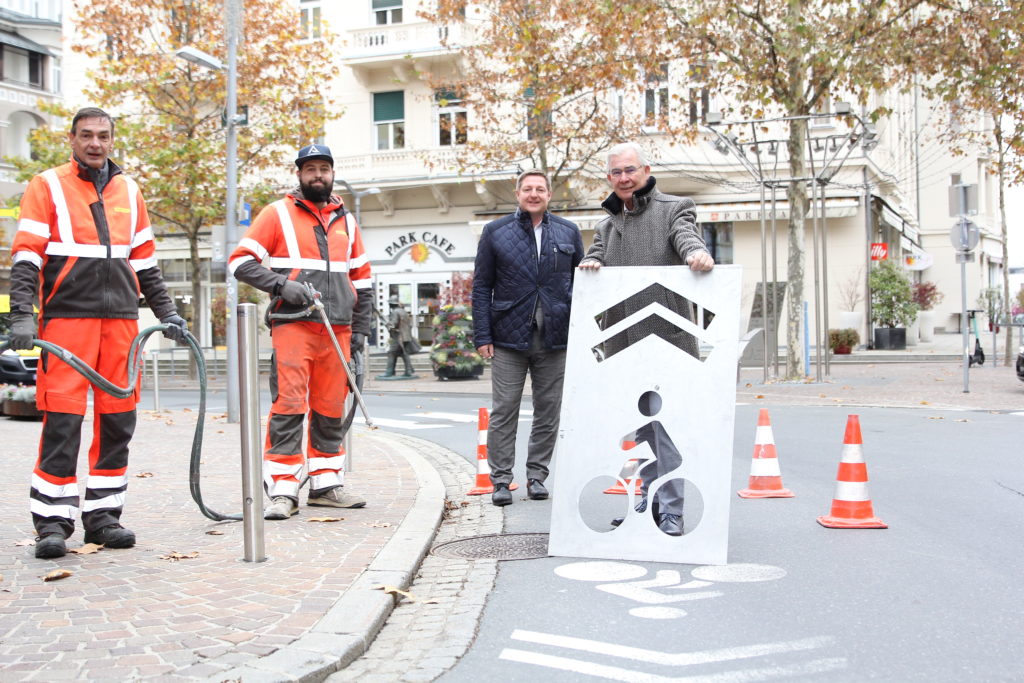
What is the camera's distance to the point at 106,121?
5141 mm

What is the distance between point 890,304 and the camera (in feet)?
103

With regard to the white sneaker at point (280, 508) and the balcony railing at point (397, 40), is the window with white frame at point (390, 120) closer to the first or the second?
the balcony railing at point (397, 40)

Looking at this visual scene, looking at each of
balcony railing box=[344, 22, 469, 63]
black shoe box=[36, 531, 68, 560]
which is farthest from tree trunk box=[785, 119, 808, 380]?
black shoe box=[36, 531, 68, 560]

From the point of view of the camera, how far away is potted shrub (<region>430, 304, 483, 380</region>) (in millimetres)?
23578

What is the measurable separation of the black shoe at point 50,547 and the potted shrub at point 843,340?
26896 mm

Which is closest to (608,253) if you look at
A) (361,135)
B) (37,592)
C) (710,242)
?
(37,592)

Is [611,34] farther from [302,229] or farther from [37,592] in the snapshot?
[37,592]

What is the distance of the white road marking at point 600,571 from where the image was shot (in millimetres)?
4668

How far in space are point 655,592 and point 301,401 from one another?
8.05ft

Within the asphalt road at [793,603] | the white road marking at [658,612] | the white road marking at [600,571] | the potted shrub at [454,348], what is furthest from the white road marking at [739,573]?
the potted shrub at [454,348]

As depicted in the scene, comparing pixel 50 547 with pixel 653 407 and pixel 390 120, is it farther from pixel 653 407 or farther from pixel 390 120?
pixel 390 120

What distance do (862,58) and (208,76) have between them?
15.9 meters

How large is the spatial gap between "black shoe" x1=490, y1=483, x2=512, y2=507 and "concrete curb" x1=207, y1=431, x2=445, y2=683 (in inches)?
25.7

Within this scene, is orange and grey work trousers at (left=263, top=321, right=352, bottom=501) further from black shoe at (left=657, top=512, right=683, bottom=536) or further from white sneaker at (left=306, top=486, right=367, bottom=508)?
black shoe at (left=657, top=512, right=683, bottom=536)
